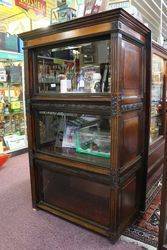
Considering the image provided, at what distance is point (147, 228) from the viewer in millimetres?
2156

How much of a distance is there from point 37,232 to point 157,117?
7.04 feet

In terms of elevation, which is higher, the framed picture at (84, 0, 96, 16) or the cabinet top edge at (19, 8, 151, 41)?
the framed picture at (84, 0, 96, 16)

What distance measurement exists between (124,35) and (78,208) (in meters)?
1.66

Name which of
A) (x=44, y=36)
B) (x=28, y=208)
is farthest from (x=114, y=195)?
(x=44, y=36)

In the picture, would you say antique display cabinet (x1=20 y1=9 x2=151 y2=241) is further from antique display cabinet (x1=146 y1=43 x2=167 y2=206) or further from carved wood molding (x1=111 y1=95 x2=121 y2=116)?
antique display cabinet (x1=146 y1=43 x2=167 y2=206)

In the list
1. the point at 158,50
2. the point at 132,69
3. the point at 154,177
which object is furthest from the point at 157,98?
the point at 132,69

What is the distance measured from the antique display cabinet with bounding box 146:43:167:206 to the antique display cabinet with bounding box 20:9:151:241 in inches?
17.1

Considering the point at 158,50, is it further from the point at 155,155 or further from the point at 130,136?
the point at 155,155

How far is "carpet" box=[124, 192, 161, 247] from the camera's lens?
79.3 inches

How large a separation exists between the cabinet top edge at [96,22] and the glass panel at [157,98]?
0.81 metres

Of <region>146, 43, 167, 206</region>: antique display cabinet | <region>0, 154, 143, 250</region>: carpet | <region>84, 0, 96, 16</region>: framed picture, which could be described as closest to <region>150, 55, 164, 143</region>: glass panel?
<region>146, 43, 167, 206</region>: antique display cabinet

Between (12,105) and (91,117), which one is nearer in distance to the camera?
(91,117)

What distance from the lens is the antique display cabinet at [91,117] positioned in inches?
70.1

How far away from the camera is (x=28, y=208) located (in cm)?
255
